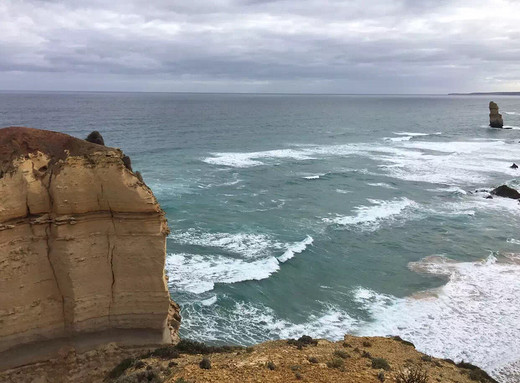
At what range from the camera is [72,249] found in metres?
12.8

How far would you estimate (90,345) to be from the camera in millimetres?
13547

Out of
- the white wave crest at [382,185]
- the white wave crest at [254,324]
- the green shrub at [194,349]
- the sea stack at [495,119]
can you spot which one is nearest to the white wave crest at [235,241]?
the white wave crest at [254,324]

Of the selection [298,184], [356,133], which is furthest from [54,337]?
[356,133]

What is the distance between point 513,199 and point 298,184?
20.8 metres

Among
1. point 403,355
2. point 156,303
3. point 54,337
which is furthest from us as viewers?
point 403,355

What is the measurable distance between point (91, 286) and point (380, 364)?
31.2 feet

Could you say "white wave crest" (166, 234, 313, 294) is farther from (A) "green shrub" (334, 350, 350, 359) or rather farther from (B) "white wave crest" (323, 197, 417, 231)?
(A) "green shrub" (334, 350, 350, 359)

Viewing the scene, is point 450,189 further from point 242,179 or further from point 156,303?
point 156,303

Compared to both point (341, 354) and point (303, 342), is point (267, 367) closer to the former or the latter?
point (341, 354)

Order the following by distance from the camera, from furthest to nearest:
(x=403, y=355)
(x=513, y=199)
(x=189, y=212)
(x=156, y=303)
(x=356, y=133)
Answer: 1. (x=356, y=133)
2. (x=513, y=199)
3. (x=189, y=212)
4. (x=403, y=355)
5. (x=156, y=303)

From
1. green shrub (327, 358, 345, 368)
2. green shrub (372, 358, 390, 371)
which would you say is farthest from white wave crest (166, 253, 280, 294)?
green shrub (372, 358, 390, 371)

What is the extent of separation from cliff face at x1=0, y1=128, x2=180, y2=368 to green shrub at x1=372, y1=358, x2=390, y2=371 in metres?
7.07

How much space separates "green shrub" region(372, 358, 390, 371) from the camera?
45.5ft

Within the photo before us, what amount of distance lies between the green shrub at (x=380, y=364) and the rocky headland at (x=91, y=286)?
35 millimetres
